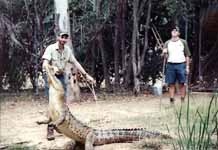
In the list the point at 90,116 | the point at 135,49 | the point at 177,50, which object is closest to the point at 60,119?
the point at 90,116

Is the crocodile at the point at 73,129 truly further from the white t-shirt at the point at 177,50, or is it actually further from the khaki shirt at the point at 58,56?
the white t-shirt at the point at 177,50

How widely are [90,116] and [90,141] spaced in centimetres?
289

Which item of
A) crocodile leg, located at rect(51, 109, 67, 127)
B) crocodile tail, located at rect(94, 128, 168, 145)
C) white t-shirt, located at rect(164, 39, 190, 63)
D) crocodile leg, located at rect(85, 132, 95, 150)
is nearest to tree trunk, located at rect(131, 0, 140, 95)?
white t-shirt, located at rect(164, 39, 190, 63)

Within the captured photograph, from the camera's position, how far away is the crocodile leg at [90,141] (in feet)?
20.8

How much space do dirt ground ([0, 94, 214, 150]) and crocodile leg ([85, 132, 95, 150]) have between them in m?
0.13

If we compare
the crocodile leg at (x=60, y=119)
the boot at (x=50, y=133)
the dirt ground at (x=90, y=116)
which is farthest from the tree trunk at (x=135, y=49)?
the crocodile leg at (x=60, y=119)

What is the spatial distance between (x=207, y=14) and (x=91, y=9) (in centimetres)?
363

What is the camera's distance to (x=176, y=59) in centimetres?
1012

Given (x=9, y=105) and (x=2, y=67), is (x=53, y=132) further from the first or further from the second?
(x=2, y=67)

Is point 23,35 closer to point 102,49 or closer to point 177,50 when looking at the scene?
point 102,49

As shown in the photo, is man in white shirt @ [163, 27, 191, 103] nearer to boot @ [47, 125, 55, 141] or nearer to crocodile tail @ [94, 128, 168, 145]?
crocodile tail @ [94, 128, 168, 145]

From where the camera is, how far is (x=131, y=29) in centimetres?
1522

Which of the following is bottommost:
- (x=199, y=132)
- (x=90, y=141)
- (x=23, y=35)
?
(x=90, y=141)

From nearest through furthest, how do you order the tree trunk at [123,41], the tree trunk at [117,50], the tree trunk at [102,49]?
the tree trunk at [102,49] < the tree trunk at [123,41] < the tree trunk at [117,50]
